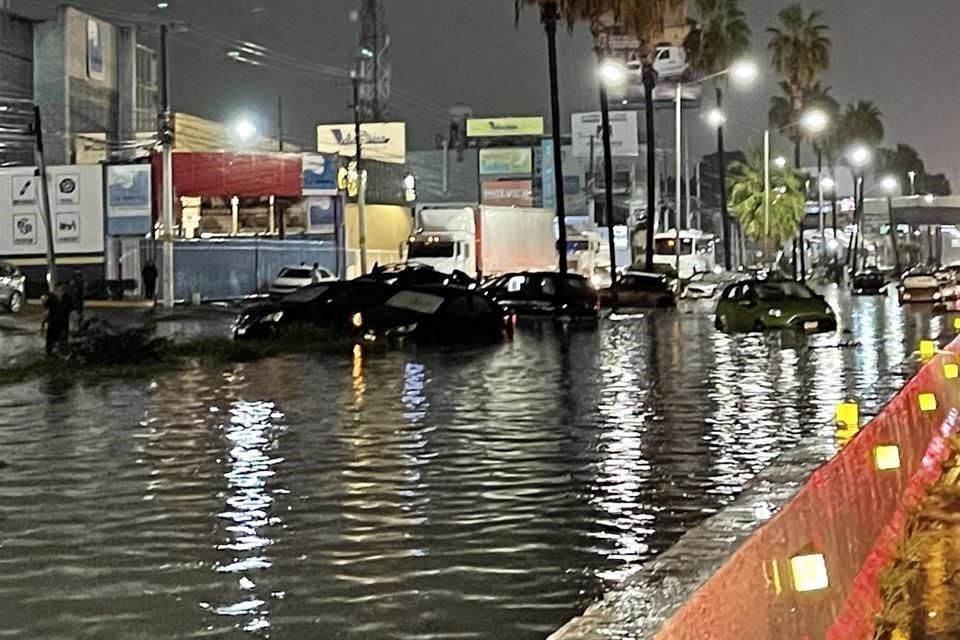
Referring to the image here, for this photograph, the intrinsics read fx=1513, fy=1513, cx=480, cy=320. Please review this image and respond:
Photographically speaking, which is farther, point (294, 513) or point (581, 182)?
point (581, 182)

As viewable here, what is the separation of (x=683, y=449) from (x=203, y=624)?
7751 millimetres

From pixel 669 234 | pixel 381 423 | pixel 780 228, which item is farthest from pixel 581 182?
pixel 381 423

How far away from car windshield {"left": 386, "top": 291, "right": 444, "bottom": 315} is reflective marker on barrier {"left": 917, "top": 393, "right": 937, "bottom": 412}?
60.2 ft

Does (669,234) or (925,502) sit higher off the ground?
(669,234)

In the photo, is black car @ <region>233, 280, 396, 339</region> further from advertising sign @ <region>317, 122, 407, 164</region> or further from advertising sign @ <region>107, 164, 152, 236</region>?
advertising sign @ <region>317, 122, 407, 164</region>

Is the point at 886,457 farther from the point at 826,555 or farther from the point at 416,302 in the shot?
the point at 416,302

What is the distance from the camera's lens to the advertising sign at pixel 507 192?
111m

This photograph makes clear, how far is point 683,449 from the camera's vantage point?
47.5 ft

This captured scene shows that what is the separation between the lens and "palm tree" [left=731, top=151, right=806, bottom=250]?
98000mm

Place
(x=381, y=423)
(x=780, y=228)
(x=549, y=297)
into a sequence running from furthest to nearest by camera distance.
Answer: (x=780, y=228) < (x=549, y=297) < (x=381, y=423)

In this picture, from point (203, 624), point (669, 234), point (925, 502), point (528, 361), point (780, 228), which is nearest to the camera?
point (203, 624)

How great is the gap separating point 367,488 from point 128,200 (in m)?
50.6

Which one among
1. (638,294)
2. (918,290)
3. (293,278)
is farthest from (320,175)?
(918,290)

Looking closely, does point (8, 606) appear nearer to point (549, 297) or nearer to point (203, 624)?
point (203, 624)
